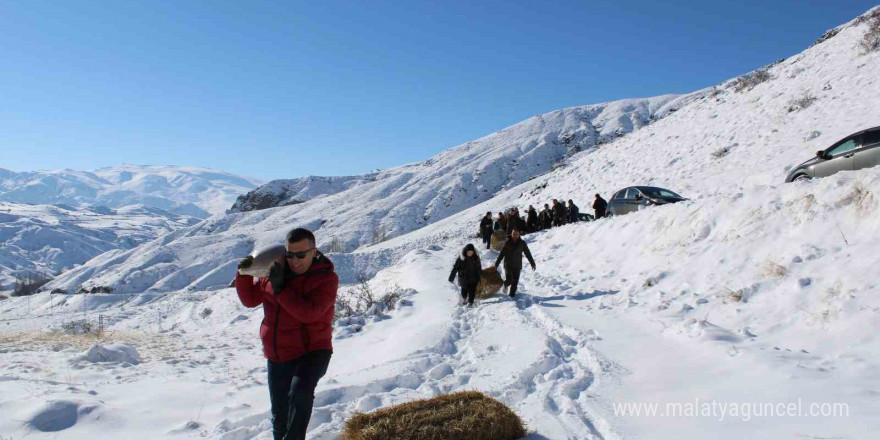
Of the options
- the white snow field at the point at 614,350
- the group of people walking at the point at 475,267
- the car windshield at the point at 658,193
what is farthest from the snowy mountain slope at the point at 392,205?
the car windshield at the point at 658,193

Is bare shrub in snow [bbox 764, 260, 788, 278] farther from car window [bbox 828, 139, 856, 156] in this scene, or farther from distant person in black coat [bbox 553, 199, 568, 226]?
distant person in black coat [bbox 553, 199, 568, 226]

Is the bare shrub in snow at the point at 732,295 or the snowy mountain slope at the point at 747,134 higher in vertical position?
the snowy mountain slope at the point at 747,134

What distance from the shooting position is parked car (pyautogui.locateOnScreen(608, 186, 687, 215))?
15.3 m

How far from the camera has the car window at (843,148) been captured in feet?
31.9

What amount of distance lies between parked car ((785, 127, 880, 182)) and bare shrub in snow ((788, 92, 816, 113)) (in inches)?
534

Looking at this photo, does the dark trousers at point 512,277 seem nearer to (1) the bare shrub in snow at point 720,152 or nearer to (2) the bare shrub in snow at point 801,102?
(1) the bare shrub in snow at point 720,152

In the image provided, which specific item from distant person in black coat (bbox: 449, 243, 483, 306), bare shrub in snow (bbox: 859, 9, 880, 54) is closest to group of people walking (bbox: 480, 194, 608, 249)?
distant person in black coat (bbox: 449, 243, 483, 306)

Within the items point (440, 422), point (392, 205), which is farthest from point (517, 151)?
point (440, 422)

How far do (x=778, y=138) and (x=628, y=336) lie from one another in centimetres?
1773

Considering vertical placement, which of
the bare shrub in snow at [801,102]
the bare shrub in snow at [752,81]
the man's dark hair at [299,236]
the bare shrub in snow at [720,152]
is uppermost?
the bare shrub in snow at [752,81]

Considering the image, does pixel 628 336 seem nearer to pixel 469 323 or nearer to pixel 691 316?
pixel 691 316

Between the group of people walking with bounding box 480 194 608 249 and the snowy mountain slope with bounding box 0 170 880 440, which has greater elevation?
the group of people walking with bounding box 480 194 608 249

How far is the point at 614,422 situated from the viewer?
4.10 metres

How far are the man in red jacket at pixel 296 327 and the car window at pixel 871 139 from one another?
11.3m
